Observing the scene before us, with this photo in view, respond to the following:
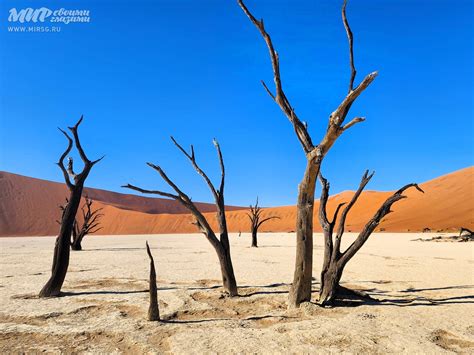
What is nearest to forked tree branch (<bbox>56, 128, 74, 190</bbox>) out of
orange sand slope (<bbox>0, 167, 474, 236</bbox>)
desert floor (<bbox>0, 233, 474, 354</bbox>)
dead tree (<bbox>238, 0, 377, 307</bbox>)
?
desert floor (<bbox>0, 233, 474, 354</bbox>)

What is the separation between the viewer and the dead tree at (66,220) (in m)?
7.91

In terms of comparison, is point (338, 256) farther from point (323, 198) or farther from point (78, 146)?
point (78, 146)

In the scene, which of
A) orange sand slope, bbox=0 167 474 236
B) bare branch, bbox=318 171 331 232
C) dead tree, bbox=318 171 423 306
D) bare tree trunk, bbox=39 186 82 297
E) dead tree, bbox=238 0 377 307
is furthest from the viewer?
orange sand slope, bbox=0 167 474 236

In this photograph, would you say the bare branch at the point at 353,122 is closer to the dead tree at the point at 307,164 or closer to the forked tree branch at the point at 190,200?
the dead tree at the point at 307,164

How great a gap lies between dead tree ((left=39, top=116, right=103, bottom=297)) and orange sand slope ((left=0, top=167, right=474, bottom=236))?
22.8 metres

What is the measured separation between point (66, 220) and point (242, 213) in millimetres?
70084

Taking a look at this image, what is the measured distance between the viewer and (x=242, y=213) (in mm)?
78062


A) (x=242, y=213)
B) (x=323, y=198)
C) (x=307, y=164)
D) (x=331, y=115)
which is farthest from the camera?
(x=242, y=213)

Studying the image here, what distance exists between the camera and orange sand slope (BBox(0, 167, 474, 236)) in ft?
138

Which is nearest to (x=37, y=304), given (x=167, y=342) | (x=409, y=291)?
(x=167, y=342)

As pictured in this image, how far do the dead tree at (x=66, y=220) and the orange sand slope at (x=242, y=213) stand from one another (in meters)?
22.8

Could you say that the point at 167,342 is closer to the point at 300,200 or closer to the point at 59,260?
the point at 300,200

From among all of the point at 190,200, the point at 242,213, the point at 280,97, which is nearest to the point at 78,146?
the point at 190,200

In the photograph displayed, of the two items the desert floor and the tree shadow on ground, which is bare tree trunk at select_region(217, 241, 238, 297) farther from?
the tree shadow on ground
